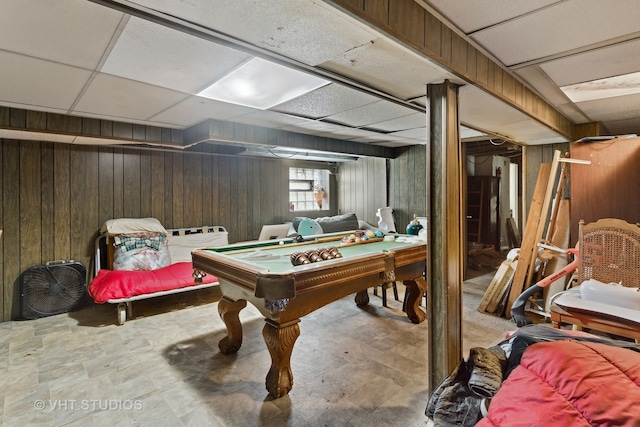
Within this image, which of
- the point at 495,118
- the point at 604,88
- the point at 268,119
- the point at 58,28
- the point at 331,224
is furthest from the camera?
the point at 331,224

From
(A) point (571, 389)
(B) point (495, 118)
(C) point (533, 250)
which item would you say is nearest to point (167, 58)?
(A) point (571, 389)

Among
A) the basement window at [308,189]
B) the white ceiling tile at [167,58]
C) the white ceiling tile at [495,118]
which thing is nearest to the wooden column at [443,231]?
the white ceiling tile at [495,118]

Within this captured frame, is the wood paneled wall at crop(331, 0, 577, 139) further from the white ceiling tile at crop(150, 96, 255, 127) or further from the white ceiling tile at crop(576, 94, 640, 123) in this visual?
the white ceiling tile at crop(150, 96, 255, 127)

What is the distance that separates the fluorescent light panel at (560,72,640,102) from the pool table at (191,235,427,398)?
1879mm

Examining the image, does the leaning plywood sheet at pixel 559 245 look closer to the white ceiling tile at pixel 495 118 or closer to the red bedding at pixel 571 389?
the white ceiling tile at pixel 495 118

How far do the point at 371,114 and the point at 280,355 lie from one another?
2.44 meters

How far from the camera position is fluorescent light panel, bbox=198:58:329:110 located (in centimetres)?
216

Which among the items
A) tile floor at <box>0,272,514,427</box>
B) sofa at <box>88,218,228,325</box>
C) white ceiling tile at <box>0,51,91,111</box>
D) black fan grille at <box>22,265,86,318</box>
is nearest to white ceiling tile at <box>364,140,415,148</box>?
tile floor at <box>0,272,514,427</box>

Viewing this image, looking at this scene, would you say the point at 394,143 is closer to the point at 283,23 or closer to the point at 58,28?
the point at 283,23

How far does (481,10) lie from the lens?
5.06 feet

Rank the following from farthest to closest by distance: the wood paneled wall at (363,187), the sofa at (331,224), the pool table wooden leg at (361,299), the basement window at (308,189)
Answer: the basement window at (308,189) < the wood paneled wall at (363,187) < the sofa at (331,224) < the pool table wooden leg at (361,299)

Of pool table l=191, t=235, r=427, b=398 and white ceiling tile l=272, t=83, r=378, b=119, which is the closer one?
pool table l=191, t=235, r=427, b=398

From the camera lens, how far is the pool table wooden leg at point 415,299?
349 cm

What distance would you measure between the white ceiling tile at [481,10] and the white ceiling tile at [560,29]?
67 mm
